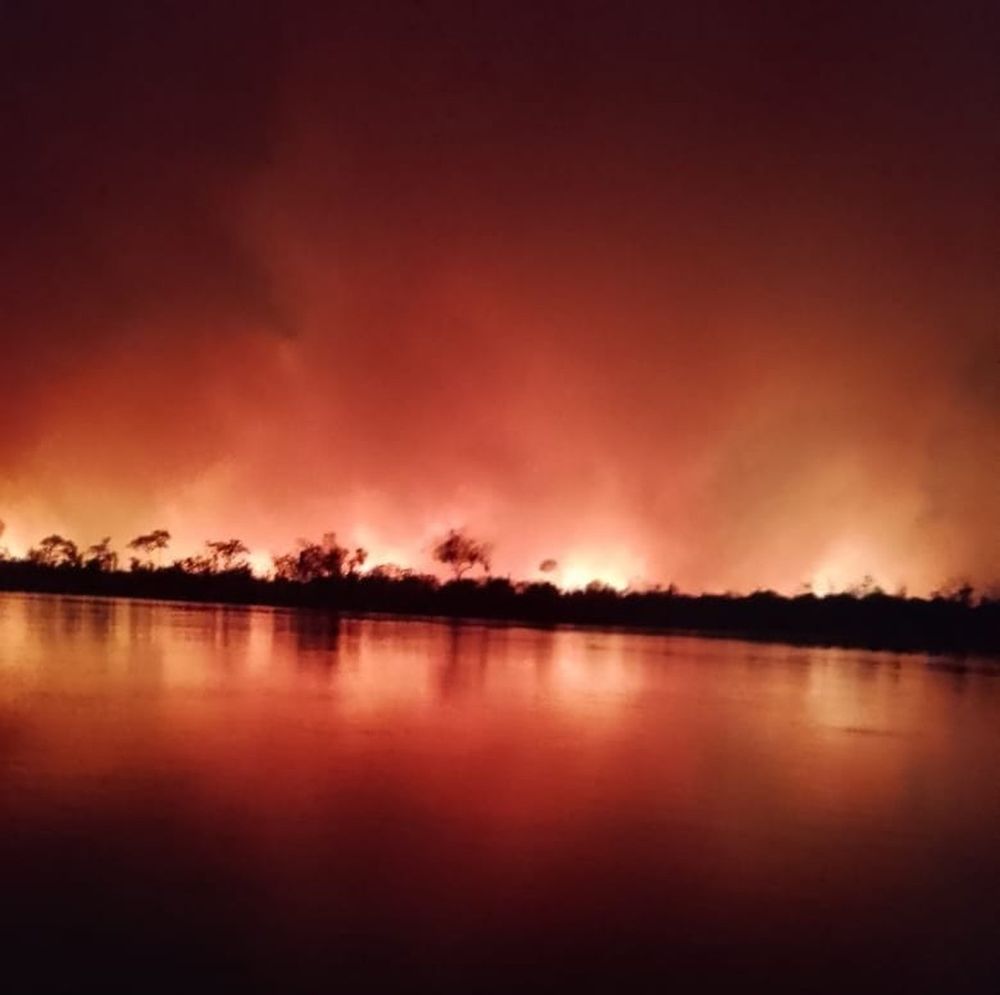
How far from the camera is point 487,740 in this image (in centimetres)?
1504

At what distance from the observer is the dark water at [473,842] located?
6863 millimetres

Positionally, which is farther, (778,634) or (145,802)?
(778,634)

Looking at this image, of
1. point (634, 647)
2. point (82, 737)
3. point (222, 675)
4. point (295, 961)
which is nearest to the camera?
point (295, 961)

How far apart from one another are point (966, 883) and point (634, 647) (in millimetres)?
34312

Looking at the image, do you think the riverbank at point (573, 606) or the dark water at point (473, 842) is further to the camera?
the riverbank at point (573, 606)

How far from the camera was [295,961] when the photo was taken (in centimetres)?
661

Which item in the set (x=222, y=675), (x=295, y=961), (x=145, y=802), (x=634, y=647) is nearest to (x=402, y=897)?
(x=295, y=961)

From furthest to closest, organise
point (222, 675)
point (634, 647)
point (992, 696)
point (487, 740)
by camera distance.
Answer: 1. point (634, 647)
2. point (992, 696)
3. point (222, 675)
4. point (487, 740)

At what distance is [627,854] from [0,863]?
15.9 feet

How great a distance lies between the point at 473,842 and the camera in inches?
377

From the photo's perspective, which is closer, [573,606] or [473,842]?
[473,842]

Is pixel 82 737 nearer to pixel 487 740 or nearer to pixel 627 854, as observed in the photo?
pixel 487 740

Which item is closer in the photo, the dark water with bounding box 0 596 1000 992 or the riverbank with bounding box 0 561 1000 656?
the dark water with bounding box 0 596 1000 992

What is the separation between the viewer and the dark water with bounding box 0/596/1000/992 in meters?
6.86
